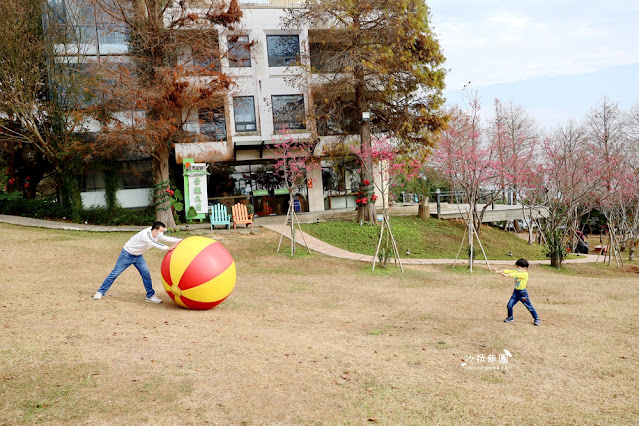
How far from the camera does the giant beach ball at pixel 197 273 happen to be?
27.7 feet

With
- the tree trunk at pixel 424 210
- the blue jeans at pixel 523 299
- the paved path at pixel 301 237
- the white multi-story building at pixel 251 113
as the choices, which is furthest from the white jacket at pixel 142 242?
the tree trunk at pixel 424 210

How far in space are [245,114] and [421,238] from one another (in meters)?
12.0

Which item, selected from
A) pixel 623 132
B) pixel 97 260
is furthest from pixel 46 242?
pixel 623 132

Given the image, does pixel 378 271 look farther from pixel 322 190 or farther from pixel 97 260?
pixel 322 190

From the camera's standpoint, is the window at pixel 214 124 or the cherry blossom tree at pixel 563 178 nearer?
the cherry blossom tree at pixel 563 178

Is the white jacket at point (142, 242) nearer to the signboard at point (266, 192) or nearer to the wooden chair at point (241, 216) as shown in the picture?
the wooden chair at point (241, 216)

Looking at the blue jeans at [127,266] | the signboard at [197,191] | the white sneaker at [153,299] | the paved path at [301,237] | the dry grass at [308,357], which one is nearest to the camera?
the dry grass at [308,357]

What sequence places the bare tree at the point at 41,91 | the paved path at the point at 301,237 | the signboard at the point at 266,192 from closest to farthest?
the paved path at the point at 301,237 < the bare tree at the point at 41,91 < the signboard at the point at 266,192

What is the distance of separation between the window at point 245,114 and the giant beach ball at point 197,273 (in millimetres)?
18659

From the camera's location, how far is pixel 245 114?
2678cm

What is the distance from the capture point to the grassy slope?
20.4 metres

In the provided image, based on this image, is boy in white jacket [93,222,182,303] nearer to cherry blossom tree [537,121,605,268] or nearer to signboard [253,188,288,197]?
cherry blossom tree [537,121,605,268]

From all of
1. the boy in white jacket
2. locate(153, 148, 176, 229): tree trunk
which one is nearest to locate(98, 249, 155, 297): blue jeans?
the boy in white jacket

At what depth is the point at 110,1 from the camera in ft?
72.3
